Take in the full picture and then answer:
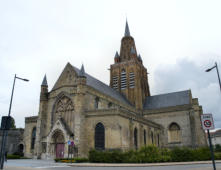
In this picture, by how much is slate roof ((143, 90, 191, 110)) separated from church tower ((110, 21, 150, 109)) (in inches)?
77.4

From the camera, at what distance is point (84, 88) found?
34.7m

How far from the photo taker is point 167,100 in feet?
173

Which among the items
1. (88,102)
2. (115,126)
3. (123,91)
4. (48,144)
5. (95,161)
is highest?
(123,91)

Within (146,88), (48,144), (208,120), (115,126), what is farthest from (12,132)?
(208,120)

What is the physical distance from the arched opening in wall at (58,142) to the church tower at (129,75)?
23456mm

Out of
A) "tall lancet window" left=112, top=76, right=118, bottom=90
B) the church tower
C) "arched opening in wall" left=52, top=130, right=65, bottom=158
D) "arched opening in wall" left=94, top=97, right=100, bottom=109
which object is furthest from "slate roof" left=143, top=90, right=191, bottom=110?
"arched opening in wall" left=52, top=130, right=65, bottom=158

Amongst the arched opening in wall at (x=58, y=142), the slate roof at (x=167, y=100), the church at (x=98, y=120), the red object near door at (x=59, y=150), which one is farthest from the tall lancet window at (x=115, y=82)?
the red object near door at (x=59, y=150)

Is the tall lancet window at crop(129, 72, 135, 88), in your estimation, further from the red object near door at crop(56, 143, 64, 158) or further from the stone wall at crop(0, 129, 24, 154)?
the stone wall at crop(0, 129, 24, 154)

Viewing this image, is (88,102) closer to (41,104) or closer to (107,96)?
(107,96)

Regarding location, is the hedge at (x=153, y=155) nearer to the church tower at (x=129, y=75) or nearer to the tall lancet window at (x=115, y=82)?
the church tower at (x=129, y=75)

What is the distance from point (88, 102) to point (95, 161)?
12.0 meters

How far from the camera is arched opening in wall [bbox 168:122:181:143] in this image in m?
45.7

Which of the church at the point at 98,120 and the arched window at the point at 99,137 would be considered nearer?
the arched window at the point at 99,137

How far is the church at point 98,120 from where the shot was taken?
32031 millimetres
